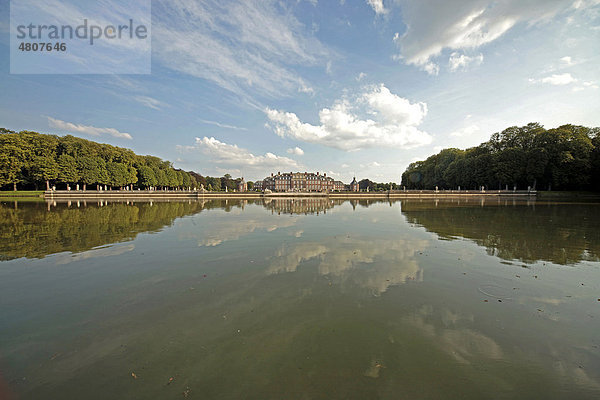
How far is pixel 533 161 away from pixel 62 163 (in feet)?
333

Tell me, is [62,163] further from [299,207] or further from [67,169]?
[299,207]

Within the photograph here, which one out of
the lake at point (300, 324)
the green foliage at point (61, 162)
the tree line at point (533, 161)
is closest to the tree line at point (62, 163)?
the green foliage at point (61, 162)

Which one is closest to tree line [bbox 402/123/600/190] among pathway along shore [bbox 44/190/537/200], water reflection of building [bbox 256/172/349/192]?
pathway along shore [bbox 44/190/537/200]

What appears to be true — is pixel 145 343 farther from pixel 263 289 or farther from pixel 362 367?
pixel 362 367

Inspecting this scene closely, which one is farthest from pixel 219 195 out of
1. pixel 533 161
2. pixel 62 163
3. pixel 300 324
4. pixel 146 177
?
pixel 533 161

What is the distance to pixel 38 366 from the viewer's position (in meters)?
3.30

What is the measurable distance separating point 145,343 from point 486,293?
7.21 meters

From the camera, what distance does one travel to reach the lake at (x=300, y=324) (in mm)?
3000

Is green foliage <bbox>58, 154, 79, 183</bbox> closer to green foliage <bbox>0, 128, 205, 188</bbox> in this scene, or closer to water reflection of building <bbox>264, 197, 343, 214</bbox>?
green foliage <bbox>0, 128, 205, 188</bbox>

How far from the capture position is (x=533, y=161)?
51.2 metres

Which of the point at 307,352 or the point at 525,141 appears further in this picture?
the point at 525,141

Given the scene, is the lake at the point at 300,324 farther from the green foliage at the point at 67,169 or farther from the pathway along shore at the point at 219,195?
the green foliage at the point at 67,169

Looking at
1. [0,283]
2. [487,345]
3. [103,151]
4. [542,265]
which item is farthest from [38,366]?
[103,151]

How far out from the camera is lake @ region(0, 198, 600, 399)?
9.84ft
